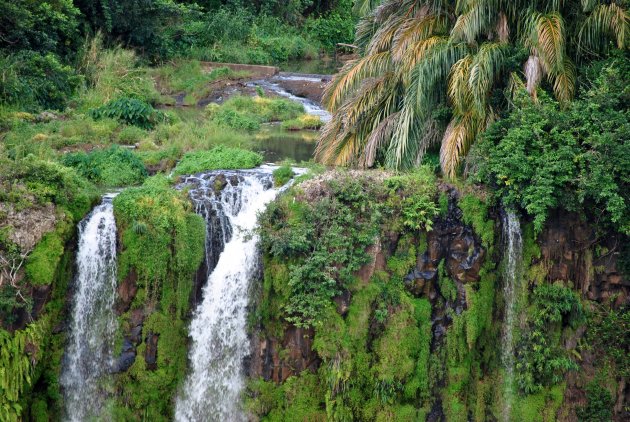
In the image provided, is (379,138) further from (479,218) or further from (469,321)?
(469,321)

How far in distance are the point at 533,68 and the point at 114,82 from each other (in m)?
14.6

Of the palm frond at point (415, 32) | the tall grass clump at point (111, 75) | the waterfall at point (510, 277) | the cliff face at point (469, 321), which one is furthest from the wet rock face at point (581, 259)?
the tall grass clump at point (111, 75)

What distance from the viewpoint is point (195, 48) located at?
3122 cm

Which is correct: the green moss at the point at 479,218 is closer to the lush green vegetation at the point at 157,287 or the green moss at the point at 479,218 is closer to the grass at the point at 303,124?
the lush green vegetation at the point at 157,287

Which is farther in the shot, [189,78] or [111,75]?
[189,78]

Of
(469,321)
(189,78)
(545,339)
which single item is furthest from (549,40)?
(189,78)

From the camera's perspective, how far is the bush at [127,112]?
19.4m

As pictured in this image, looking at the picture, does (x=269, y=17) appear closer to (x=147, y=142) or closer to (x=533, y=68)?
(x=147, y=142)

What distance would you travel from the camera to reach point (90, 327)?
11.6 meters

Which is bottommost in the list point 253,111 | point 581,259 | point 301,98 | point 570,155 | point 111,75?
point 581,259

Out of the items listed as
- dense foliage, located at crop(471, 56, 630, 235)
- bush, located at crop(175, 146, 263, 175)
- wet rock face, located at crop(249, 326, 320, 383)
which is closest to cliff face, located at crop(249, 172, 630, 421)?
wet rock face, located at crop(249, 326, 320, 383)

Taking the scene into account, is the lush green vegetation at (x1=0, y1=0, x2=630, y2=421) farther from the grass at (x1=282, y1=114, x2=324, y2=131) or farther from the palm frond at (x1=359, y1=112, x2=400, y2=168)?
the grass at (x1=282, y1=114, x2=324, y2=131)

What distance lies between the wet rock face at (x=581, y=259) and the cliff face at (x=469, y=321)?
0.02 m

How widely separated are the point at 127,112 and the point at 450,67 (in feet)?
32.8
